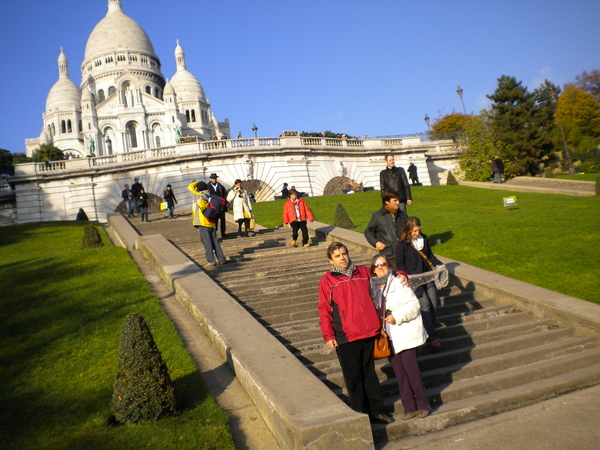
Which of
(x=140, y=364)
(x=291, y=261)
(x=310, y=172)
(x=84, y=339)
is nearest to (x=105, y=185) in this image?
(x=310, y=172)

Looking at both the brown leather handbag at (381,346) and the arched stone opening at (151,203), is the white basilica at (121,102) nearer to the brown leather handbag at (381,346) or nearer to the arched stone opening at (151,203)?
the arched stone opening at (151,203)

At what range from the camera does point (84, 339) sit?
23.1 feet

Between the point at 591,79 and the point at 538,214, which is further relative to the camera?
the point at 591,79

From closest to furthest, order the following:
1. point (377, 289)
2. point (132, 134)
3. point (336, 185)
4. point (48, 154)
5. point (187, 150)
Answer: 1. point (377, 289)
2. point (187, 150)
3. point (336, 185)
4. point (48, 154)
5. point (132, 134)

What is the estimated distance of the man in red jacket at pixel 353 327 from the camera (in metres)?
5.00

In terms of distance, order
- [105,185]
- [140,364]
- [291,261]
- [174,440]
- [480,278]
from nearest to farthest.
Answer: [174,440]
[140,364]
[480,278]
[291,261]
[105,185]

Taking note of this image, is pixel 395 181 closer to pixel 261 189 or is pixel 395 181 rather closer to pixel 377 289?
pixel 377 289

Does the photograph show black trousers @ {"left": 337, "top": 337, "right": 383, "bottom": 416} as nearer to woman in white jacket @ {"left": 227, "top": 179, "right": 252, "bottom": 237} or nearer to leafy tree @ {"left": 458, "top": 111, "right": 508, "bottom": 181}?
woman in white jacket @ {"left": 227, "top": 179, "right": 252, "bottom": 237}

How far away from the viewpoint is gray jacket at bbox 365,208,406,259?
7660 mm

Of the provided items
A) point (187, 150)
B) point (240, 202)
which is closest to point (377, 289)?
point (240, 202)

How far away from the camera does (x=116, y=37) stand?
83625 millimetres

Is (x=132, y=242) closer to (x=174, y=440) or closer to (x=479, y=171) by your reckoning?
(x=174, y=440)

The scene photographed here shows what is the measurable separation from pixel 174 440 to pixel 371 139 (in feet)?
115

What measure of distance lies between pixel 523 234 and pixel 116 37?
3321 inches
